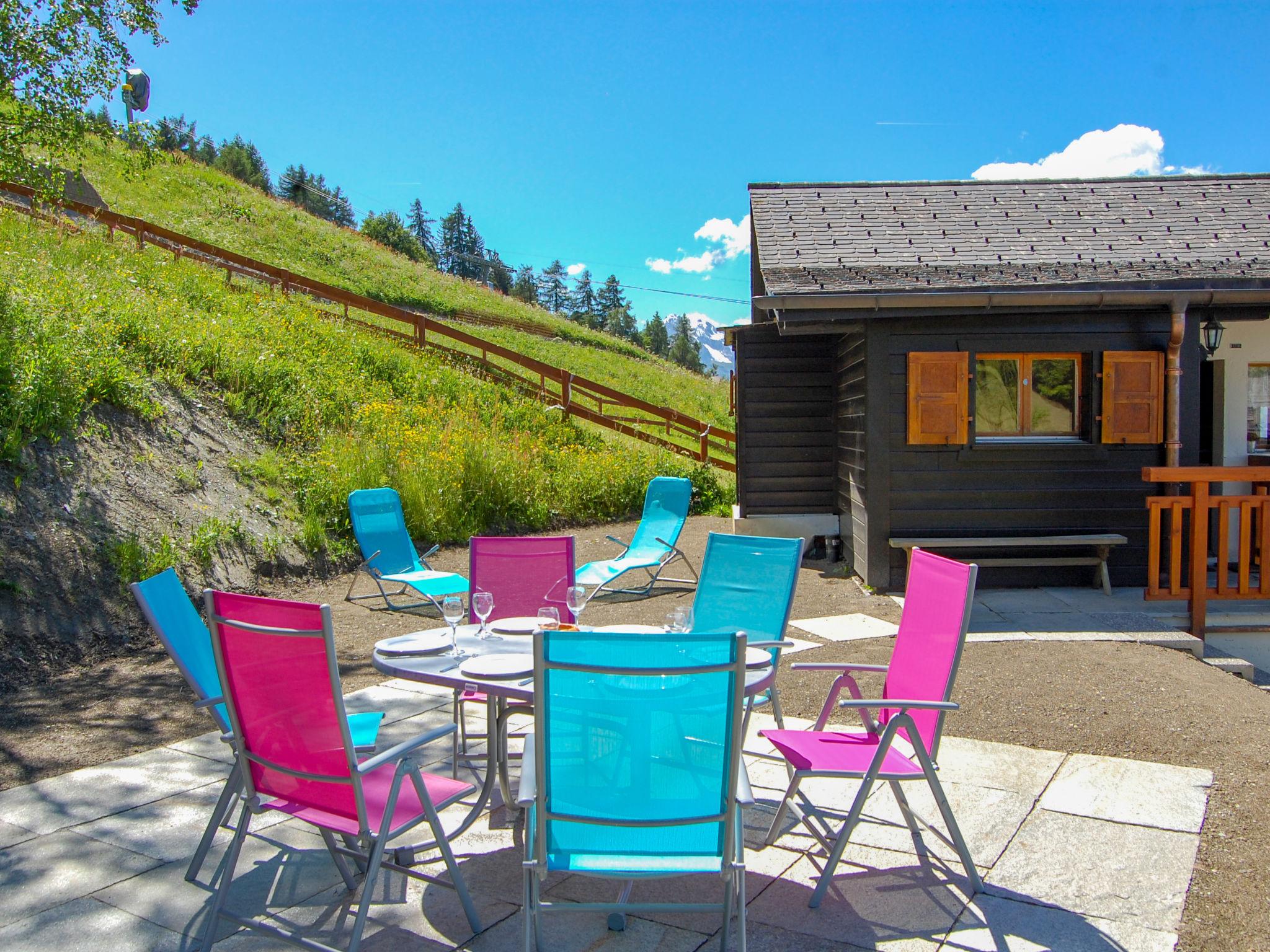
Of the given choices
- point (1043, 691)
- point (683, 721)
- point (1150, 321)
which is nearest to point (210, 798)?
point (683, 721)

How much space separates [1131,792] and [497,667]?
2495 millimetres

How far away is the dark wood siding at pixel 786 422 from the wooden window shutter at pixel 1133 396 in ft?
9.61

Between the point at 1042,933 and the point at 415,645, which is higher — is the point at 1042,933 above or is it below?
below

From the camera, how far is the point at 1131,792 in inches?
134

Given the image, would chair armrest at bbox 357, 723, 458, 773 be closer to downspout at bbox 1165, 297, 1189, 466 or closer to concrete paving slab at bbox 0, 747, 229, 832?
concrete paving slab at bbox 0, 747, 229, 832

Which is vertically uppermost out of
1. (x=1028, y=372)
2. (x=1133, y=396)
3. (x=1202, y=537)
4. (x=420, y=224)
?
(x=420, y=224)

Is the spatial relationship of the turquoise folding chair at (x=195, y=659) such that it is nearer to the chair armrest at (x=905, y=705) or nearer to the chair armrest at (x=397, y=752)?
the chair armrest at (x=397, y=752)

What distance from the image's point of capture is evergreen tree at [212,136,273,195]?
6219cm

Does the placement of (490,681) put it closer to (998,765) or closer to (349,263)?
(998,765)

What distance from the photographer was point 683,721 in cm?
207

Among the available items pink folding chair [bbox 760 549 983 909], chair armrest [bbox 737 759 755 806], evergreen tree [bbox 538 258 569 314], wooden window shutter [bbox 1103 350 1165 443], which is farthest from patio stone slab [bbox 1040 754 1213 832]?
evergreen tree [bbox 538 258 569 314]

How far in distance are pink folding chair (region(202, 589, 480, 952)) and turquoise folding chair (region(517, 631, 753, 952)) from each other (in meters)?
0.41

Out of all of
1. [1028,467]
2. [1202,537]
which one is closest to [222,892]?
[1202,537]

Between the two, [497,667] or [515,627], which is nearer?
[497,667]
